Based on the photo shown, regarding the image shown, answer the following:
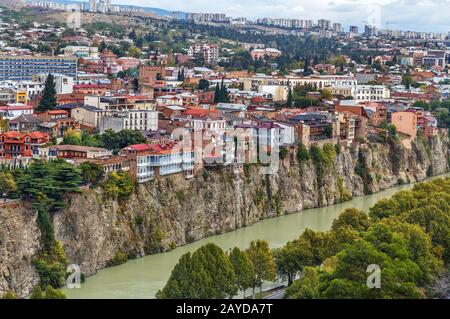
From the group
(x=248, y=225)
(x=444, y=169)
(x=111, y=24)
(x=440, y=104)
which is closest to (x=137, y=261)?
(x=248, y=225)

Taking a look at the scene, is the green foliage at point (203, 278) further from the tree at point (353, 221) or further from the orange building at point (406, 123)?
the orange building at point (406, 123)

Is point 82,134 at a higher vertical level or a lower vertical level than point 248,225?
higher

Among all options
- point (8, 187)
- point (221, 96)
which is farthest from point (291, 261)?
point (221, 96)

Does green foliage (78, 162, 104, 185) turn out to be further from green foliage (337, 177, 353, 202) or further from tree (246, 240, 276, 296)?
green foliage (337, 177, 353, 202)

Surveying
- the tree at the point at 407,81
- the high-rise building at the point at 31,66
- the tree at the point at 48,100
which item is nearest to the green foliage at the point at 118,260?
the tree at the point at 48,100

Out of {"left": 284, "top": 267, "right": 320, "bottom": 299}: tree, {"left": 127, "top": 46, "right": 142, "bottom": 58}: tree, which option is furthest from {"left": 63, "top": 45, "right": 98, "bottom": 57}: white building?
{"left": 284, "top": 267, "right": 320, "bottom": 299}: tree
